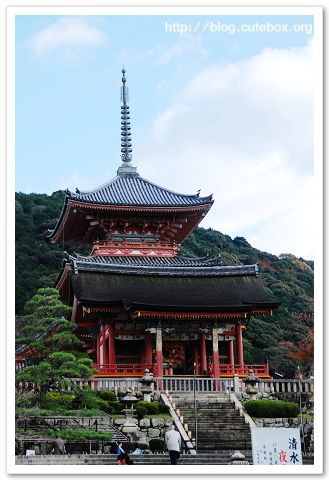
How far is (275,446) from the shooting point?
24.9 m

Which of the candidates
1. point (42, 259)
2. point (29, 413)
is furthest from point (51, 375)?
point (42, 259)

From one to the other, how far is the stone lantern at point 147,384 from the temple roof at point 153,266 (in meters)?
6.18

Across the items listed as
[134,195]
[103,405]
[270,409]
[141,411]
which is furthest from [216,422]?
[134,195]

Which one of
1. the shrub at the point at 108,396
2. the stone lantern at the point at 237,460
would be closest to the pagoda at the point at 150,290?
the shrub at the point at 108,396

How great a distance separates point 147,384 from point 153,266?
24.3 ft

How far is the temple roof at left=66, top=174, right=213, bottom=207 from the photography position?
135 ft

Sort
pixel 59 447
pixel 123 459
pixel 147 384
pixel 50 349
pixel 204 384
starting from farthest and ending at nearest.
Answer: pixel 204 384 < pixel 50 349 < pixel 147 384 < pixel 59 447 < pixel 123 459

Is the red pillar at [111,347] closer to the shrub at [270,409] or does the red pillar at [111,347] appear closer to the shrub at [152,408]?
the shrub at [152,408]

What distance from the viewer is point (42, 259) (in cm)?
7031

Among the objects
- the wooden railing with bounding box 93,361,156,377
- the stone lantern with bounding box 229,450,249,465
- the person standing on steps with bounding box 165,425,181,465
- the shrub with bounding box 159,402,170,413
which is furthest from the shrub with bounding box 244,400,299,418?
the person standing on steps with bounding box 165,425,181,465

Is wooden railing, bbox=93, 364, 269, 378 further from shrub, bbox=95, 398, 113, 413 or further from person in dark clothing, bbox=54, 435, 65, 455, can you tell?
person in dark clothing, bbox=54, 435, 65, 455

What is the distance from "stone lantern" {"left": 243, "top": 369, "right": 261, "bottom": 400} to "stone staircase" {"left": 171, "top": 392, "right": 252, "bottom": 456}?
2.33 ft

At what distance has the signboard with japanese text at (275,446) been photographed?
81.0ft

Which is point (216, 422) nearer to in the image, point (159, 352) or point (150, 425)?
point (150, 425)
